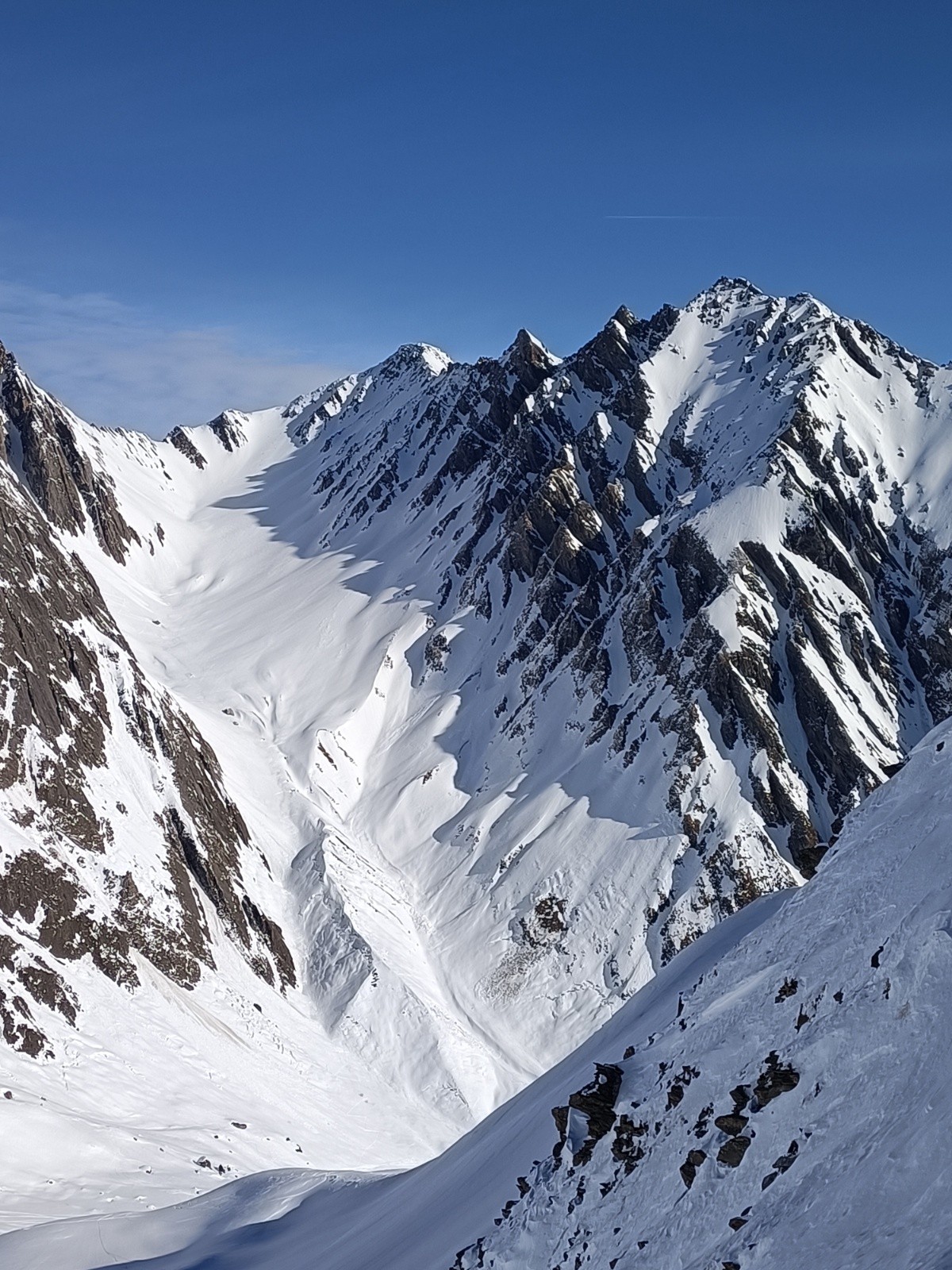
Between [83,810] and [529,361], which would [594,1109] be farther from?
[529,361]

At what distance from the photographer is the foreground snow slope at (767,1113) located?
14.1 metres

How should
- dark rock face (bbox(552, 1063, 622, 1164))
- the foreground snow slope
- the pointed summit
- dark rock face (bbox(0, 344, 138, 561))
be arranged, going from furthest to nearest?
the pointed summit < dark rock face (bbox(0, 344, 138, 561)) < dark rock face (bbox(552, 1063, 622, 1164)) < the foreground snow slope

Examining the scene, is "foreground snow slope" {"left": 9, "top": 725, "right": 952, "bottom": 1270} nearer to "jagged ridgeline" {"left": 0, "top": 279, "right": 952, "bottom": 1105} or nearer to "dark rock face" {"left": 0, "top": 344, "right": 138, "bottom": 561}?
"jagged ridgeline" {"left": 0, "top": 279, "right": 952, "bottom": 1105}

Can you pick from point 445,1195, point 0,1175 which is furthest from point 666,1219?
point 0,1175

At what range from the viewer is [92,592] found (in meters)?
99.4

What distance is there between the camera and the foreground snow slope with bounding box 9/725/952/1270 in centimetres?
1412

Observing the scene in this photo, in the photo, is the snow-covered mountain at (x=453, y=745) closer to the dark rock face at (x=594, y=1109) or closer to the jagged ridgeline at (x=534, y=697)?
the jagged ridgeline at (x=534, y=697)

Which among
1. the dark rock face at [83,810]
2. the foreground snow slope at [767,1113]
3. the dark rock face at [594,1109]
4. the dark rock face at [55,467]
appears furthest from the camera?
the dark rock face at [55,467]

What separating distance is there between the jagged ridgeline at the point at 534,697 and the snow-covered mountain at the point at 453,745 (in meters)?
0.41

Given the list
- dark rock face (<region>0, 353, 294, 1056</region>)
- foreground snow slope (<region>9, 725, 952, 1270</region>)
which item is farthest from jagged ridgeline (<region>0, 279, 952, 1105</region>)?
foreground snow slope (<region>9, 725, 952, 1270</region>)

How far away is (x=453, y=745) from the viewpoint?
4823 inches

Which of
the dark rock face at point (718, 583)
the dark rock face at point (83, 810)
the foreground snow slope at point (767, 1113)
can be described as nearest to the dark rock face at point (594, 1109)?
the foreground snow slope at point (767, 1113)

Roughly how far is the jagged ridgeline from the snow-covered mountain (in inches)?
16.3

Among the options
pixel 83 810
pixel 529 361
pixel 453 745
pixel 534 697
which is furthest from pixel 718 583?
pixel 529 361
